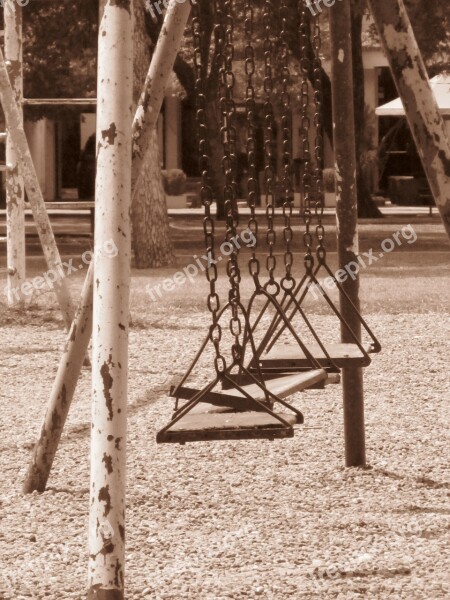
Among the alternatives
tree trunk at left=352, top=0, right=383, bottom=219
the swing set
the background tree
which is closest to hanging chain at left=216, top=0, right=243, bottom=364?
the swing set

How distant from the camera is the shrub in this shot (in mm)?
37625

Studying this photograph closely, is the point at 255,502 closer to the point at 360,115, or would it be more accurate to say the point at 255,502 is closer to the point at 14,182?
the point at 14,182

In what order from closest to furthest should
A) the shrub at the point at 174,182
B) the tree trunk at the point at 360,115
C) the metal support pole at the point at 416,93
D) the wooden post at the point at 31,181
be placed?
1. the metal support pole at the point at 416,93
2. the wooden post at the point at 31,181
3. the tree trunk at the point at 360,115
4. the shrub at the point at 174,182

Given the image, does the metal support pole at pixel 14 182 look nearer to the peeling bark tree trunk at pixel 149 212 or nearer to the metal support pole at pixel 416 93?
the peeling bark tree trunk at pixel 149 212

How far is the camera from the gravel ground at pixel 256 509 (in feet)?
13.8

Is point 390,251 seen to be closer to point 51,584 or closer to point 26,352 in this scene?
point 26,352

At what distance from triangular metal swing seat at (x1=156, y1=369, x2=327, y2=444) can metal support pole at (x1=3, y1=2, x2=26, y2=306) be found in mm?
6994

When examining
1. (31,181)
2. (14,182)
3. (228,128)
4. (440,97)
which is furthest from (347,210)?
(440,97)

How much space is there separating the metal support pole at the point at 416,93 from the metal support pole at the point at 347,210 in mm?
1638

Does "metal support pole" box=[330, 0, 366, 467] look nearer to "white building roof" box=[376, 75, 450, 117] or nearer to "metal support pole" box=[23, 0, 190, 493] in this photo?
"metal support pole" box=[23, 0, 190, 493]

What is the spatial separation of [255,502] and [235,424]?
1179 millimetres

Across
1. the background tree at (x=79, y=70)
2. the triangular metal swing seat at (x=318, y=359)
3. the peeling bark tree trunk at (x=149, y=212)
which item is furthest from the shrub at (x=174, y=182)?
the triangular metal swing seat at (x=318, y=359)

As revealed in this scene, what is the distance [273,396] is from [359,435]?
1.65m

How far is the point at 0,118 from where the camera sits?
93.0 feet
